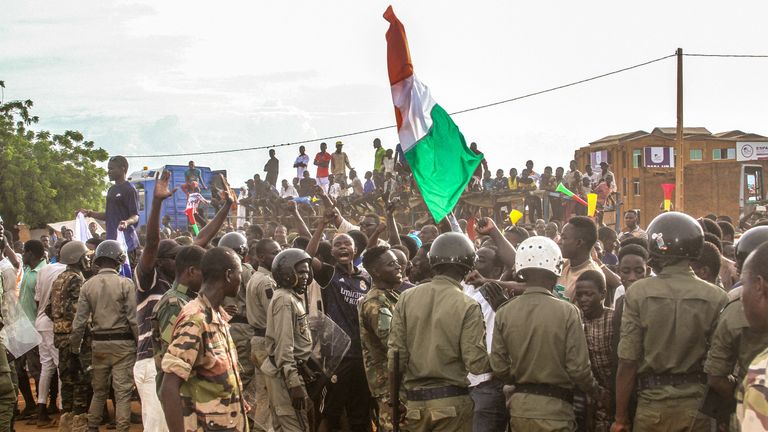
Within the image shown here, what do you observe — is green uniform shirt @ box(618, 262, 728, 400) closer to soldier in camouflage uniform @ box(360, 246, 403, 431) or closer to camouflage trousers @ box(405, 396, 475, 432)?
camouflage trousers @ box(405, 396, 475, 432)

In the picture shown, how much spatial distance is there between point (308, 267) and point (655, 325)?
3196 mm

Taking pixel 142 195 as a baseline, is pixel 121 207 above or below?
below

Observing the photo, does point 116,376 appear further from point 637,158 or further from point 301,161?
point 637,158

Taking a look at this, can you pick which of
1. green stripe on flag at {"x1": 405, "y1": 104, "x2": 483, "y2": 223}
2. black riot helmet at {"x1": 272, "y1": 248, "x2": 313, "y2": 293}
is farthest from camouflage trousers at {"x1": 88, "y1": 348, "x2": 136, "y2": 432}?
green stripe on flag at {"x1": 405, "y1": 104, "x2": 483, "y2": 223}

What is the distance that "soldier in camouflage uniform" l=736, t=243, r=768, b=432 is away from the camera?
2.63 metres

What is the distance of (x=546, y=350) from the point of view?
16.7 ft

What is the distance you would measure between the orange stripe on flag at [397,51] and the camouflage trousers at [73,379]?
4772 millimetres

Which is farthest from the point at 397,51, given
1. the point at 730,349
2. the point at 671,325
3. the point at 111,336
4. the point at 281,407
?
the point at 730,349

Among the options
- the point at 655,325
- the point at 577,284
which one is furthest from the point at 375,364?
the point at 655,325

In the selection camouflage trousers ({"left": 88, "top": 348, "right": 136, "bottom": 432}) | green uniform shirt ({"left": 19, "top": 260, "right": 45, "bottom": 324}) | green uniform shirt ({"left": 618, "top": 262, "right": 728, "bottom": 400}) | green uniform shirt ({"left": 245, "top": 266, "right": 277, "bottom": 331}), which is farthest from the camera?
green uniform shirt ({"left": 19, "top": 260, "right": 45, "bottom": 324})

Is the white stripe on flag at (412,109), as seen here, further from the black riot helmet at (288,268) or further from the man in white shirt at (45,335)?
the man in white shirt at (45,335)

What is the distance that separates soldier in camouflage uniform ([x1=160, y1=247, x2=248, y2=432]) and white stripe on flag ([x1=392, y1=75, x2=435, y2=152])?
15.1 ft

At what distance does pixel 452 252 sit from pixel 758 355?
2.97m

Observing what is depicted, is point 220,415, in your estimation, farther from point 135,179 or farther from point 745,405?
point 135,179
